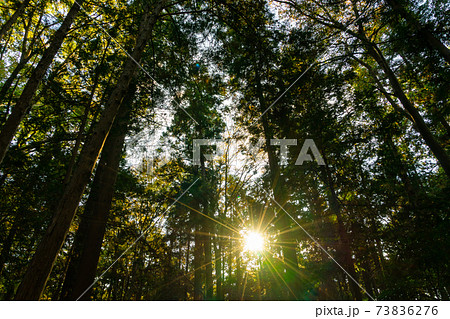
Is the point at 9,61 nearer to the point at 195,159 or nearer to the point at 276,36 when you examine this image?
the point at 195,159

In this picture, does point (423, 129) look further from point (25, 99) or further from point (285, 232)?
point (25, 99)

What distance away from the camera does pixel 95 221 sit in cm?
581

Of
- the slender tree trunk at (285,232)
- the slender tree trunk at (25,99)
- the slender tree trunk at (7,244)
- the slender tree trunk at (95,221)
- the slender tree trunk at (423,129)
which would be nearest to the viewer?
the slender tree trunk at (25,99)

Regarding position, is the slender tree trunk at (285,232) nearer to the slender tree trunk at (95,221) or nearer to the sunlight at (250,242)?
the slender tree trunk at (95,221)

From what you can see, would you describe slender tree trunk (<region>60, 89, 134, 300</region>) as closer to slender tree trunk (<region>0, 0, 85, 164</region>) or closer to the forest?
the forest

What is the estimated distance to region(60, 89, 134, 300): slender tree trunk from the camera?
17.2 feet

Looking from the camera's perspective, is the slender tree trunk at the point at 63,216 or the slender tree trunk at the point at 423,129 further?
the slender tree trunk at the point at 423,129

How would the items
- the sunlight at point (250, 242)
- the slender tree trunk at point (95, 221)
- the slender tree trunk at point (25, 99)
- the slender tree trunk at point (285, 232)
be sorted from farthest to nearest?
the sunlight at point (250, 242) → the slender tree trunk at point (285, 232) → the slender tree trunk at point (95, 221) → the slender tree trunk at point (25, 99)

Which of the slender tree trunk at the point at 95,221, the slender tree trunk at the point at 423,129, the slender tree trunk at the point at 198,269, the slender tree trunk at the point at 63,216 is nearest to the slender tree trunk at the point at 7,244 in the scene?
the slender tree trunk at the point at 95,221

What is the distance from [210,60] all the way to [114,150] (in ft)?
15.0

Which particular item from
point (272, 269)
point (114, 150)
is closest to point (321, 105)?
point (272, 269)

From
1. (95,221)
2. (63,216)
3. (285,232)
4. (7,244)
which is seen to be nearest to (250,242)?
(285,232)

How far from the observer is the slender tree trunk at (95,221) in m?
5.23

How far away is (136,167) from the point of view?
33.6 feet
